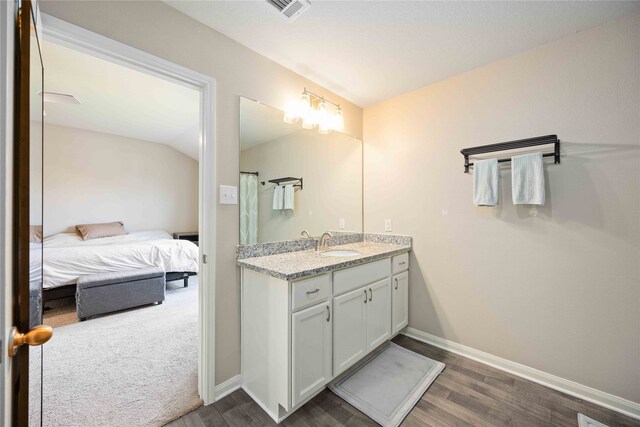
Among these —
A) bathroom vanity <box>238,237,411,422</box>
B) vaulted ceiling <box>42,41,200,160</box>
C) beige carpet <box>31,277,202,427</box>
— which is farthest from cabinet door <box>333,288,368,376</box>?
vaulted ceiling <box>42,41,200,160</box>

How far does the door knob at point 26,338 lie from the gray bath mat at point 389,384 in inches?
61.7

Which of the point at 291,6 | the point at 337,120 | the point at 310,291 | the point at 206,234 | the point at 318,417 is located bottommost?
the point at 318,417

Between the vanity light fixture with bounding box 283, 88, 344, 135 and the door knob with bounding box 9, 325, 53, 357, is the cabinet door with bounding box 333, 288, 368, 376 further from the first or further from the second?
the vanity light fixture with bounding box 283, 88, 344, 135

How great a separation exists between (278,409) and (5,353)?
4.29 feet

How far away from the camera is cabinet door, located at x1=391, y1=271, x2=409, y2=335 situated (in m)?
2.20

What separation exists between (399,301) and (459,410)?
2.79ft

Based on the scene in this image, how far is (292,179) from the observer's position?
2.24 m

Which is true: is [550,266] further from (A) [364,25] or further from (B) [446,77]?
(A) [364,25]

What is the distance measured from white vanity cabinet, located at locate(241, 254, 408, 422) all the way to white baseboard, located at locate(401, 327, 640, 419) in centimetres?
74

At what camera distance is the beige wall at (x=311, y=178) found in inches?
77.7

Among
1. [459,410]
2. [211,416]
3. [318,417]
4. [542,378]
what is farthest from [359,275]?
[542,378]

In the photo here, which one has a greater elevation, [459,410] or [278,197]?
[278,197]

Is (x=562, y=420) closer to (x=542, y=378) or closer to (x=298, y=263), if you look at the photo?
(x=542, y=378)

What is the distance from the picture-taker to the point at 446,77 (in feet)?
7.16
